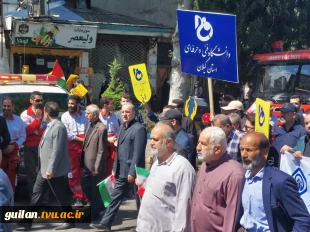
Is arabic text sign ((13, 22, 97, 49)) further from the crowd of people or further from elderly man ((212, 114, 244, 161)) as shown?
elderly man ((212, 114, 244, 161))

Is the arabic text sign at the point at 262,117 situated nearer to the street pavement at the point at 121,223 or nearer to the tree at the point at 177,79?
the street pavement at the point at 121,223

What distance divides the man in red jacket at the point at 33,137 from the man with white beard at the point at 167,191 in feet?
14.2

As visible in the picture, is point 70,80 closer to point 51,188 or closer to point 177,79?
point 177,79

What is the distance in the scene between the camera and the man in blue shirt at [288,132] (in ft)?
25.1

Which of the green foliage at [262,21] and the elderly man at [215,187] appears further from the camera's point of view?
the green foliage at [262,21]

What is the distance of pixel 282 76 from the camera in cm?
1658

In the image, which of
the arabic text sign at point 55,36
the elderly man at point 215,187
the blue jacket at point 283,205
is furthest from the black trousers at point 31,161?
the arabic text sign at point 55,36

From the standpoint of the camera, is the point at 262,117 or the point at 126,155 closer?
the point at 262,117

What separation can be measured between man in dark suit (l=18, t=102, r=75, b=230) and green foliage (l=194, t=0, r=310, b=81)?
45.1 feet

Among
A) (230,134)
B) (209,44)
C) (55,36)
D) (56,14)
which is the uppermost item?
(56,14)

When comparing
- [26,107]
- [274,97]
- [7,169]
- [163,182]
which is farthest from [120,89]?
[163,182]

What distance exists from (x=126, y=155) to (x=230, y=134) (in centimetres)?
Answer: 145

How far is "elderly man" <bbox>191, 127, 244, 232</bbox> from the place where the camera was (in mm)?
4797

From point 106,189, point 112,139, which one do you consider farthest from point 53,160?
point 112,139
